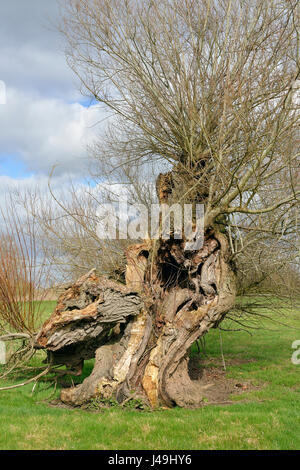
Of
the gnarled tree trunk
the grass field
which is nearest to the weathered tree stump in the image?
the gnarled tree trunk

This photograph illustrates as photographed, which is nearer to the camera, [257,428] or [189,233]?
[257,428]

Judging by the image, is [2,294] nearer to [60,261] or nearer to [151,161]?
[60,261]

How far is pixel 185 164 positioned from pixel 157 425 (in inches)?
192

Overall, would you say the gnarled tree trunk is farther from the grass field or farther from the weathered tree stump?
the grass field

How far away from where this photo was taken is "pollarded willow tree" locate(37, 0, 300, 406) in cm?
621

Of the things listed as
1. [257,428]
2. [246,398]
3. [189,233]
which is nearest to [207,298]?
[189,233]

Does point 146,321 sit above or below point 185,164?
below

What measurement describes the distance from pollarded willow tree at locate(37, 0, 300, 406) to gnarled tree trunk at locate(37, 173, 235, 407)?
0.06ft

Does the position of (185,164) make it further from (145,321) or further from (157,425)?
(157,425)

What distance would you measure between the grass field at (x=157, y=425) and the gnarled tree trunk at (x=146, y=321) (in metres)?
0.41

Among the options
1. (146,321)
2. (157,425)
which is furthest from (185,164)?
(157,425)

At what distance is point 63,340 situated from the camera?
6.05 m

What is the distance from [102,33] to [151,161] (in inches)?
116

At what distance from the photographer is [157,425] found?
200 inches
